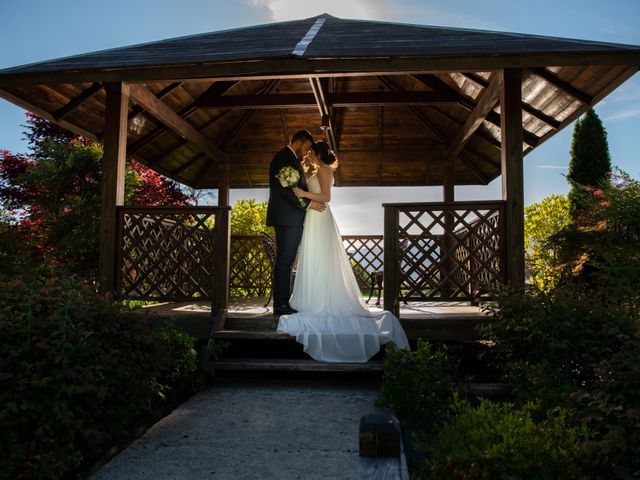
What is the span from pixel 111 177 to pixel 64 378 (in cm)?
349

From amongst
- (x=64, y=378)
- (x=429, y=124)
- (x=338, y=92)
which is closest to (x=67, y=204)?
(x=338, y=92)

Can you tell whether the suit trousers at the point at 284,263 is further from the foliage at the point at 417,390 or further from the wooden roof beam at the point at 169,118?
the wooden roof beam at the point at 169,118

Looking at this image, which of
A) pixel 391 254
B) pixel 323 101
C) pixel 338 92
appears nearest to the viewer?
pixel 391 254

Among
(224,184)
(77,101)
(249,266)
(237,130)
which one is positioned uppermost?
(237,130)

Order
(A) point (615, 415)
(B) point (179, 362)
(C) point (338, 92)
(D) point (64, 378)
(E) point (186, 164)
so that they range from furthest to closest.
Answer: (E) point (186, 164)
(C) point (338, 92)
(B) point (179, 362)
(D) point (64, 378)
(A) point (615, 415)

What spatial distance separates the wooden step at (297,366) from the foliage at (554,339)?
3.40ft

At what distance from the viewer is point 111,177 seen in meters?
5.74

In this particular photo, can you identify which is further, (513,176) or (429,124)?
(429,124)

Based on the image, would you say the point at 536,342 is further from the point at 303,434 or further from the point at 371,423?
the point at 371,423

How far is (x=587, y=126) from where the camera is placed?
1166 centimetres

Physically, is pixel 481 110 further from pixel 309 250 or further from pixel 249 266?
pixel 249 266

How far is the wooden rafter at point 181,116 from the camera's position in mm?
7789

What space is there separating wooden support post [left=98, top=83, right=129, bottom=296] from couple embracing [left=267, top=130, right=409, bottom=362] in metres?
1.67

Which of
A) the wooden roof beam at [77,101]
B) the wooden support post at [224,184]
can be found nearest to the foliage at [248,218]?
the wooden support post at [224,184]
